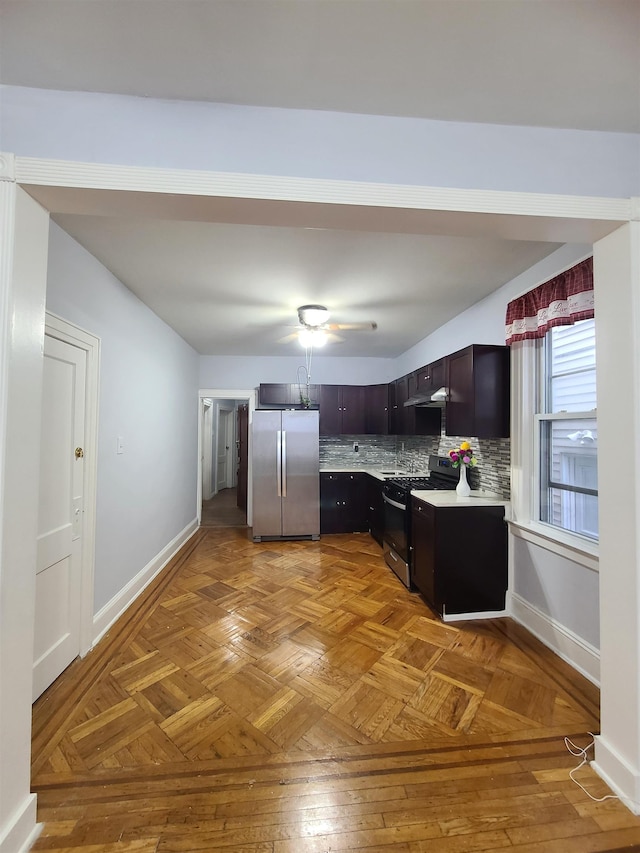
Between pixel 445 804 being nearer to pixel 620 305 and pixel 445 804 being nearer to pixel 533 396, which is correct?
pixel 620 305

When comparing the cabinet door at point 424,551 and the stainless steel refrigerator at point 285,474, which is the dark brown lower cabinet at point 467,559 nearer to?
the cabinet door at point 424,551

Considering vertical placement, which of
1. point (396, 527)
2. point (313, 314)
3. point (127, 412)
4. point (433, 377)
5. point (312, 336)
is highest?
point (313, 314)

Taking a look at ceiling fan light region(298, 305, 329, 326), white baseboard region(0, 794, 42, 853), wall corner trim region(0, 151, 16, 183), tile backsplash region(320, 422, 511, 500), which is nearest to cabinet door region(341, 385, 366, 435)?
tile backsplash region(320, 422, 511, 500)

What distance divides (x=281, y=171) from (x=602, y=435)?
1.61 meters

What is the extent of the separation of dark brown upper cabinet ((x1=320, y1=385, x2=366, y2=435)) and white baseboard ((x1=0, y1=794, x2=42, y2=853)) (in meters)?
4.22

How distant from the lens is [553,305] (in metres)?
2.11

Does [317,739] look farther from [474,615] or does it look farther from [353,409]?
[353,409]

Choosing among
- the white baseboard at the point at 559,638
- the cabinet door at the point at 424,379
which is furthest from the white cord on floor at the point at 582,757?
the cabinet door at the point at 424,379

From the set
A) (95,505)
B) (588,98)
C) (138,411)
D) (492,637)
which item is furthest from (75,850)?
(588,98)

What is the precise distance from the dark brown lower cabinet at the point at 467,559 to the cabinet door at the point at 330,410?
2611 millimetres

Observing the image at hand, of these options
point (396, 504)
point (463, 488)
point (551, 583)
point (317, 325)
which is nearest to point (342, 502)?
point (396, 504)

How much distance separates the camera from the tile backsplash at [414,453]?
287cm

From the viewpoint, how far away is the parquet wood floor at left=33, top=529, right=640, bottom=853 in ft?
4.00

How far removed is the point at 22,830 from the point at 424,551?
2.46 metres
